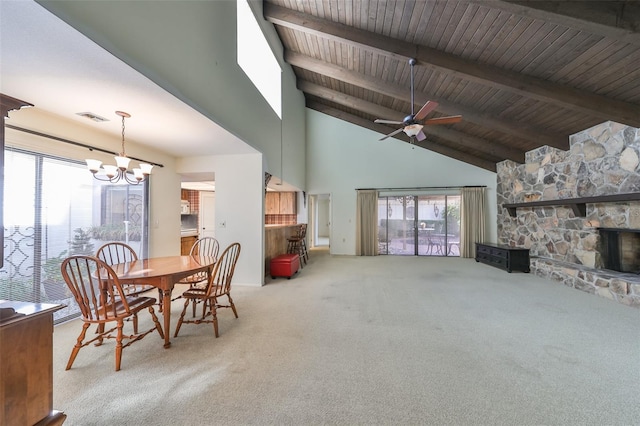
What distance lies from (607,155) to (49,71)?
7.07 meters

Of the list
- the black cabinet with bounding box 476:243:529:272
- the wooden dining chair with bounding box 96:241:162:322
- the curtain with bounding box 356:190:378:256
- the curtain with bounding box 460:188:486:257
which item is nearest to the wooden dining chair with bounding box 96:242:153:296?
the wooden dining chair with bounding box 96:241:162:322

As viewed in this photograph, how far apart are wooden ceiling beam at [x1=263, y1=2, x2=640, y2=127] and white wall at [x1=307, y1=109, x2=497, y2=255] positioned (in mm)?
3951

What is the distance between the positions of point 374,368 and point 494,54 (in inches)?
162

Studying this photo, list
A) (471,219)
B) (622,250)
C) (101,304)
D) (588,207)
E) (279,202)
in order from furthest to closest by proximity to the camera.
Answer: (279,202)
(471,219)
(588,207)
(622,250)
(101,304)

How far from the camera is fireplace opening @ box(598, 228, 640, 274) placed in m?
4.03

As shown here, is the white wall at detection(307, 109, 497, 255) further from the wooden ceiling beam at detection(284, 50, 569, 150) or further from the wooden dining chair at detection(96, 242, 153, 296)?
the wooden dining chair at detection(96, 242, 153, 296)

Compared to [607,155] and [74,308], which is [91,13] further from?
[607,155]

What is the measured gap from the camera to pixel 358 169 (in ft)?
26.0

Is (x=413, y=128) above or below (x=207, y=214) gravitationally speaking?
above

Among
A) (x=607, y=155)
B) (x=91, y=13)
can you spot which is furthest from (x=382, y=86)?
(x=91, y=13)

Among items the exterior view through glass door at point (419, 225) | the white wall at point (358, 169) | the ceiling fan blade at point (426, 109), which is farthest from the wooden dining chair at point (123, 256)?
the exterior view through glass door at point (419, 225)

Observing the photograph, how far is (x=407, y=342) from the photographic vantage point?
96.6 inches

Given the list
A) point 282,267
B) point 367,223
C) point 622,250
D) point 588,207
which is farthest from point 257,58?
point 622,250

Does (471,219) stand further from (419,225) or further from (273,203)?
(273,203)
